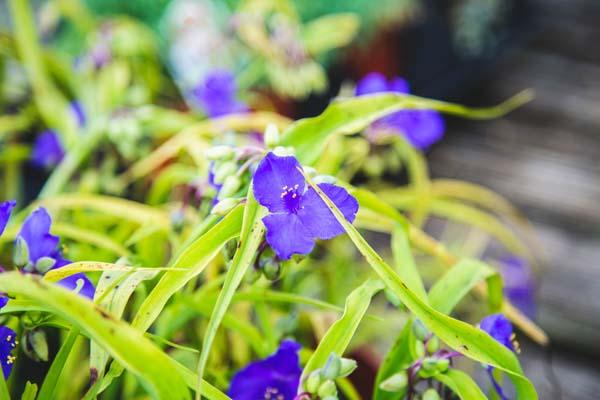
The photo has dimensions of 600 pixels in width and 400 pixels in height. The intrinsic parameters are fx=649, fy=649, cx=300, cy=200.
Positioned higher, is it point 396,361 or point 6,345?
point 6,345

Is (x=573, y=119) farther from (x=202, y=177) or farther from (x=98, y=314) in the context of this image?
(x=98, y=314)

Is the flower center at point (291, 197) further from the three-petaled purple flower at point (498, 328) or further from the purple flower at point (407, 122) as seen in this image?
the purple flower at point (407, 122)

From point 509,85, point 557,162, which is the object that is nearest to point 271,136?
point 557,162

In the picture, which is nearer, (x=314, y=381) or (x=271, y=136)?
(x=314, y=381)

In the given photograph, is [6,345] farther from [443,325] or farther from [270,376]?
[443,325]

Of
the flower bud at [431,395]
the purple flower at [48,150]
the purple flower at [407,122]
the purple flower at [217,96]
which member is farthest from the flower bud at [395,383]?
Answer: the purple flower at [48,150]

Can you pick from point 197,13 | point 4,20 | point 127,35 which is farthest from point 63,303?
point 4,20
